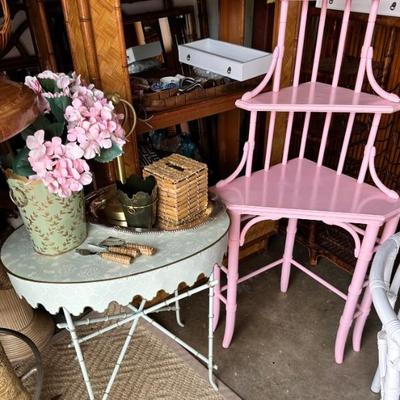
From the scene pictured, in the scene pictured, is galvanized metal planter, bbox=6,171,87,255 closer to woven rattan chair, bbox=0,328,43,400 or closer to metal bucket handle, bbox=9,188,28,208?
metal bucket handle, bbox=9,188,28,208

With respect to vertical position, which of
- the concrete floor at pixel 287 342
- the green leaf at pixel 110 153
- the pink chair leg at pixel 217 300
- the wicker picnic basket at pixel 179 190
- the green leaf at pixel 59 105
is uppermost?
the green leaf at pixel 59 105

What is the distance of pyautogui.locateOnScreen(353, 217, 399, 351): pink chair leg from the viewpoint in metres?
→ 1.40

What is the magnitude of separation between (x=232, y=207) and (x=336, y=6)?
0.95m

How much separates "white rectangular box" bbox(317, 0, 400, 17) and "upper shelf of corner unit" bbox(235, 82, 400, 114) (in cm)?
41

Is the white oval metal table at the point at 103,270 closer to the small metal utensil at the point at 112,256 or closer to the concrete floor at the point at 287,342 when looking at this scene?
the small metal utensil at the point at 112,256

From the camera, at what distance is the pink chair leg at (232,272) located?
141 cm

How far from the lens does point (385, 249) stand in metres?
0.97

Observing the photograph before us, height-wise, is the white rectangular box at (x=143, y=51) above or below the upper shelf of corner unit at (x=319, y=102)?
above

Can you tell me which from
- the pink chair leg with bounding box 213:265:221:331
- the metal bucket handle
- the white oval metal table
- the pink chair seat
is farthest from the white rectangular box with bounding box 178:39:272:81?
the metal bucket handle

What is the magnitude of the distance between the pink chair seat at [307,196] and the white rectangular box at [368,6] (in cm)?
62

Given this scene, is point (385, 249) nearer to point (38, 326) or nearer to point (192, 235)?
point (192, 235)

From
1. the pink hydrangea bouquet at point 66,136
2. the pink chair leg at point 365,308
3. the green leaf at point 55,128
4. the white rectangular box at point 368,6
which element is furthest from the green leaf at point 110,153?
the white rectangular box at point 368,6

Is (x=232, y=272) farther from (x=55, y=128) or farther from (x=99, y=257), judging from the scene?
(x=55, y=128)

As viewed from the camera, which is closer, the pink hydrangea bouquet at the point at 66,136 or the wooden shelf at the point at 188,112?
the pink hydrangea bouquet at the point at 66,136
